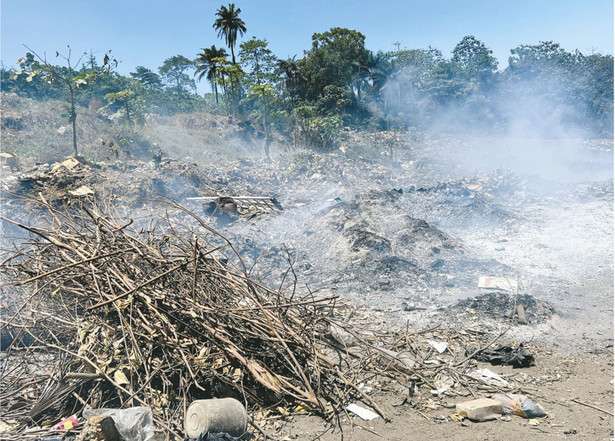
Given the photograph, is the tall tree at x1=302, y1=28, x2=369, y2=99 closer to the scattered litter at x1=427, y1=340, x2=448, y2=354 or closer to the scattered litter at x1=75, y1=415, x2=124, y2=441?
the scattered litter at x1=427, y1=340, x2=448, y2=354

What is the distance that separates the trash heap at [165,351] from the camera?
2695 millimetres

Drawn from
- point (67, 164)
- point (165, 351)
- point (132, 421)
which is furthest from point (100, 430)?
point (67, 164)

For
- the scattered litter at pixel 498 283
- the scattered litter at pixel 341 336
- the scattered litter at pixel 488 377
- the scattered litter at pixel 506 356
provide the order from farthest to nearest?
the scattered litter at pixel 498 283
the scattered litter at pixel 506 356
the scattered litter at pixel 341 336
the scattered litter at pixel 488 377

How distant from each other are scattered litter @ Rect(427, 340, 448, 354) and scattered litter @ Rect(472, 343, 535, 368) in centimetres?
30

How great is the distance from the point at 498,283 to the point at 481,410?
Answer: 3624 millimetres

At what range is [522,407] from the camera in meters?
2.91

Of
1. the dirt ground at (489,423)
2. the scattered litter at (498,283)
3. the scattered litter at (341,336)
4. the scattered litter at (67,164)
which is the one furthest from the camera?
the scattered litter at (67,164)

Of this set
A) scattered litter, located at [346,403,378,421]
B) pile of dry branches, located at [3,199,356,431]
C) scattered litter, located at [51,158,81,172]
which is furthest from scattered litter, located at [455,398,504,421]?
scattered litter, located at [51,158,81,172]

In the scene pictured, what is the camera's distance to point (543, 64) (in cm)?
2383

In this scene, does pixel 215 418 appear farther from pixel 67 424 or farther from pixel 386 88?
pixel 386 88

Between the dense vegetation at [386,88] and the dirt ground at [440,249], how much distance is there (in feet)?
20.3

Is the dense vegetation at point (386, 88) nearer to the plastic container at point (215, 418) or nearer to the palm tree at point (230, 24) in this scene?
the palm tree at point (230, 24)

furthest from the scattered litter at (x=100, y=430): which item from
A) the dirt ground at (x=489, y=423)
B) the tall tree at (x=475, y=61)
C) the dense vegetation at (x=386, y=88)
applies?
the tall tree at (x=475, y=61)

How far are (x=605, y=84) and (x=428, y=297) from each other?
24.1 meters
